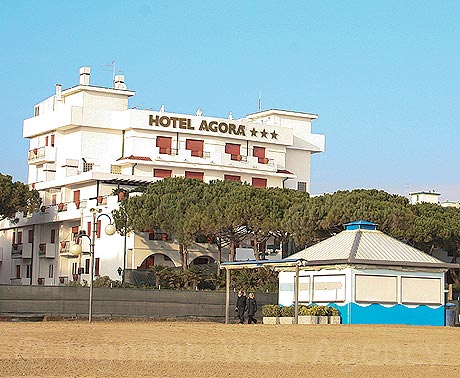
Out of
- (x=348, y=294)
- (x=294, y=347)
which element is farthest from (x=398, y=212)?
(x=294, y=347)

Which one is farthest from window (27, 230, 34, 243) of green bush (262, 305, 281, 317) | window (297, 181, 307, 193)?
green bush (262, 305, 281, 317)

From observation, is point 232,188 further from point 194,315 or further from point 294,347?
point 294,347

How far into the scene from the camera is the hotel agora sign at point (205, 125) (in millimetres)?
79875

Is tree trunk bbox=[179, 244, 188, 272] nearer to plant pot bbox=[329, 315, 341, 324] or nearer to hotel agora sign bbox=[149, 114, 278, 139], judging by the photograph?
hotel agora sign bbox=[149, 114, 278, 139]

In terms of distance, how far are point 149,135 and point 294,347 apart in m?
54.6

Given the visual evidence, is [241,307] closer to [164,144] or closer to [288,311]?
[288,311]

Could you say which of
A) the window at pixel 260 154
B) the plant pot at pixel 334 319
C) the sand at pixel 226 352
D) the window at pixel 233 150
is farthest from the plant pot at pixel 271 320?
the window at pixel 260 154

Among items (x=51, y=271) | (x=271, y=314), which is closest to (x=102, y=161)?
(x=51, y=271)

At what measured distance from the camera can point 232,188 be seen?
67.3 metres

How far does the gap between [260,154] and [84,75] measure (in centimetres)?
1556

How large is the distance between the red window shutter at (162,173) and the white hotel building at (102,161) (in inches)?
3.0

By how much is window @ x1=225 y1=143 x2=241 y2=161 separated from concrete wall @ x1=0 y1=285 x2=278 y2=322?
3223cm

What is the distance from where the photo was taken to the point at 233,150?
83.4m

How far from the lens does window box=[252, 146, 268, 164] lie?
276 feet
